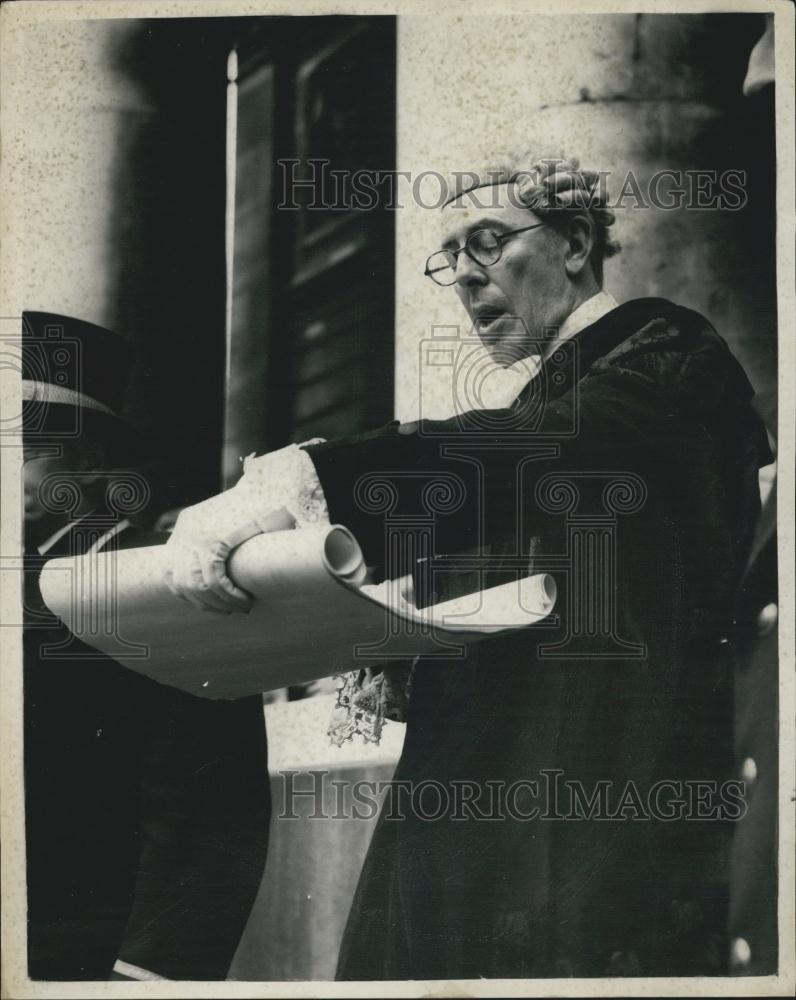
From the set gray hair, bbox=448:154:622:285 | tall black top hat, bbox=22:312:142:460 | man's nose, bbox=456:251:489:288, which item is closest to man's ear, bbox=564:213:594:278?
gray hair, bbox=448:154:622:285

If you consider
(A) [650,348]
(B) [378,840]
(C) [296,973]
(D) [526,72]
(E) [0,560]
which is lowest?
(C) [296,973]

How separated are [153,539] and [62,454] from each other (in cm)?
36

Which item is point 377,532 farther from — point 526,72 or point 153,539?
point 526,72

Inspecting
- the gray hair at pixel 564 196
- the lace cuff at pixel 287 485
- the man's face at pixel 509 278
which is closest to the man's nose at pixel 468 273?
the man's face at pixel 509 278

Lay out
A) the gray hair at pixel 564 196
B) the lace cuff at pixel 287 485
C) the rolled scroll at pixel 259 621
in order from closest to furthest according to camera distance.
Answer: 1. the rolled scroll at pixel 259 621
2. the lace cuff at pixel 287 485
3. the gray hair at pixel 564 196

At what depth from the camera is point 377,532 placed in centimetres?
407

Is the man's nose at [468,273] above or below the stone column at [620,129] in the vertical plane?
Answer: below

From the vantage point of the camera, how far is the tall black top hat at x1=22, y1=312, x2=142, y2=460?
420 cm

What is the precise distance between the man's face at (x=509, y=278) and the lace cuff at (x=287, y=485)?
22.9 inches

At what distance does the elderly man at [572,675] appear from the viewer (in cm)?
405

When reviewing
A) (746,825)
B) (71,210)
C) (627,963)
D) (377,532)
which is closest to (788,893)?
(746,825)

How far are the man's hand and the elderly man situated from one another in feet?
0.04

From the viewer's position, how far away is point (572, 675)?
405cm

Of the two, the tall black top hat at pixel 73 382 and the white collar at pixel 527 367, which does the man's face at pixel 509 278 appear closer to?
the white collar at pixel 527 367
